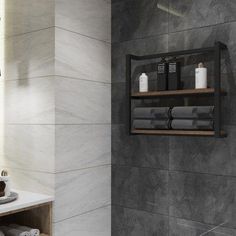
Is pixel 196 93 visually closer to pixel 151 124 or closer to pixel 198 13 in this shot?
pixel 151 124

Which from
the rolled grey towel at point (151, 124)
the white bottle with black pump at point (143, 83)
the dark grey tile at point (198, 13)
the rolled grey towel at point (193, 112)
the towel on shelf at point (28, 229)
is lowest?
the towel on shelf at point (28, 229)

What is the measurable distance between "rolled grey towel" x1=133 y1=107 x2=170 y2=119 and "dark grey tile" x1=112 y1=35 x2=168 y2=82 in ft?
1.10

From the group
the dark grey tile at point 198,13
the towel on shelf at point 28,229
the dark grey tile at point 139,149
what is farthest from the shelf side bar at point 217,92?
the towel on shelf at point 28,229

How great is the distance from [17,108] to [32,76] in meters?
0.25

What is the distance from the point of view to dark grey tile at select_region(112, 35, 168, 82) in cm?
216

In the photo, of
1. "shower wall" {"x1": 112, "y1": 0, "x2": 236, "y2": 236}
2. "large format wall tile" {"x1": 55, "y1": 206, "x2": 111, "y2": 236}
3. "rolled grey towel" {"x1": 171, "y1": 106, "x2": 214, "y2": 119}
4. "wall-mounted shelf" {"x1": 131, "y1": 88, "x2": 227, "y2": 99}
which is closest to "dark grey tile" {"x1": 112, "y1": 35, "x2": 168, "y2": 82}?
"shower wall" {"x1": 112, "y1": 0, "x2": 236, "y2": 236}

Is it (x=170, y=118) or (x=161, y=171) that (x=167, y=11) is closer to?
(x=170, y=118)

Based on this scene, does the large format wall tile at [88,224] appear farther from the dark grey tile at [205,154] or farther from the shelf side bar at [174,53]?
the shelf side bar at [174,53]

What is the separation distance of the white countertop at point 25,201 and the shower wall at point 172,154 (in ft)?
2.03

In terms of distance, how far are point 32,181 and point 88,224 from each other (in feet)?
1.63

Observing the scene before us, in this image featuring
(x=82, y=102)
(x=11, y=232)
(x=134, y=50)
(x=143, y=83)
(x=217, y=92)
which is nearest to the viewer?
(x=217, y=92)

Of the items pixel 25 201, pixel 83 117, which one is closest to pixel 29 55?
pixel 83 117

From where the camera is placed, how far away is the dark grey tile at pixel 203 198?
6.07 ft

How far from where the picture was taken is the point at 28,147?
2.10 m
